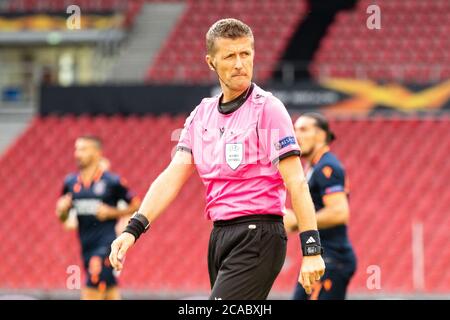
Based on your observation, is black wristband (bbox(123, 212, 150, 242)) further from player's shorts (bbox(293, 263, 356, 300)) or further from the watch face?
player's shorts (bbox(293, 263, 356, 300))

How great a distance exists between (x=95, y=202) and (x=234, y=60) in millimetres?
5611

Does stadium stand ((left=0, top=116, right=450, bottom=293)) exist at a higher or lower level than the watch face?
higher

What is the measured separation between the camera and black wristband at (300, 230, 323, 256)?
492 centimetres

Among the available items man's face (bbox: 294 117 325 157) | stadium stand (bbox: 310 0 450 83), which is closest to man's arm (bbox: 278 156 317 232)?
man's face (bbox: 294 117 325 157)

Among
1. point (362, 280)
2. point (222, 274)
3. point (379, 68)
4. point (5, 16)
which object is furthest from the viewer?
point (5, 16)

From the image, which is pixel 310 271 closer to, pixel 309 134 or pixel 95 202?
pixel 309 134

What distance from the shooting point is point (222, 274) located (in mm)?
5086

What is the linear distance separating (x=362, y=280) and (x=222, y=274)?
1023cm

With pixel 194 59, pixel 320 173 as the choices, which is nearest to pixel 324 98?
pixel 194 59

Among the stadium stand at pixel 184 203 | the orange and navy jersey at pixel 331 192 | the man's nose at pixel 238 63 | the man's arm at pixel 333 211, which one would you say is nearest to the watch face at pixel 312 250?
the man's nose at pixel 238 63

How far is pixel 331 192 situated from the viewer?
762cm

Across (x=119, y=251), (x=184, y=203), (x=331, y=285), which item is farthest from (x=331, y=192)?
(x=184, y=203)

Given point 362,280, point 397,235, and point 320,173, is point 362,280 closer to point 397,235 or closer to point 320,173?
point 397,235

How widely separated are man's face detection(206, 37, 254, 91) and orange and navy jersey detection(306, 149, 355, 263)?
2.54 metres
